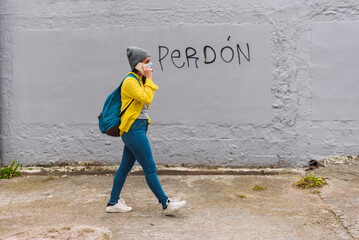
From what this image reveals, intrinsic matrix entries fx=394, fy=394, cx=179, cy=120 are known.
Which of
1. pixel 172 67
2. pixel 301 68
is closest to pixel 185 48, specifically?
pixel 172 67

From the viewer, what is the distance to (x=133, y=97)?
11.9ft

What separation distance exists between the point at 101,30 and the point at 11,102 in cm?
173

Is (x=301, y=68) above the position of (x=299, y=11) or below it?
below

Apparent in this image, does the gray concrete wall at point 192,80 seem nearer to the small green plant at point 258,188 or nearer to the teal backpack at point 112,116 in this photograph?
the small green plant at point 258,188

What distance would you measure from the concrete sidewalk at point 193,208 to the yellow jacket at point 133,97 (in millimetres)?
942

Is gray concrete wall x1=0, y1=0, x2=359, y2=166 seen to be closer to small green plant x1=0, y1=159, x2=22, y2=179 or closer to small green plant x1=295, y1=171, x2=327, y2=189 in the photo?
small green plant x1=0, y1=159, x2=22, y2=179

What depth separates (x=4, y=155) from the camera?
5.91 m

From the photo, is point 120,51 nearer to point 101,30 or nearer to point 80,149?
point 101,30

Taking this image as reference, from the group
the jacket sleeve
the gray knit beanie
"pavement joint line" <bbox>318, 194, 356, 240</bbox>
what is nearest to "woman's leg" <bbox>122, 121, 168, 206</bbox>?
the jacket sleeve

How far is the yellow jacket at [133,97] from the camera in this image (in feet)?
11.8

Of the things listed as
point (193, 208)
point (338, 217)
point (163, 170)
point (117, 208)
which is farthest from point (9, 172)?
point (338, 217)

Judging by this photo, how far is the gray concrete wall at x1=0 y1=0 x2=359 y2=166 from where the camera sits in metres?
5.48

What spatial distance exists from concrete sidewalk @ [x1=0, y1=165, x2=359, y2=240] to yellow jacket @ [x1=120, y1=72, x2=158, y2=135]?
94cm

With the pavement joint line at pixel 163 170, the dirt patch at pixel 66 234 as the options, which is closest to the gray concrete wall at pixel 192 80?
the pavement joint line at pixel 163 170
